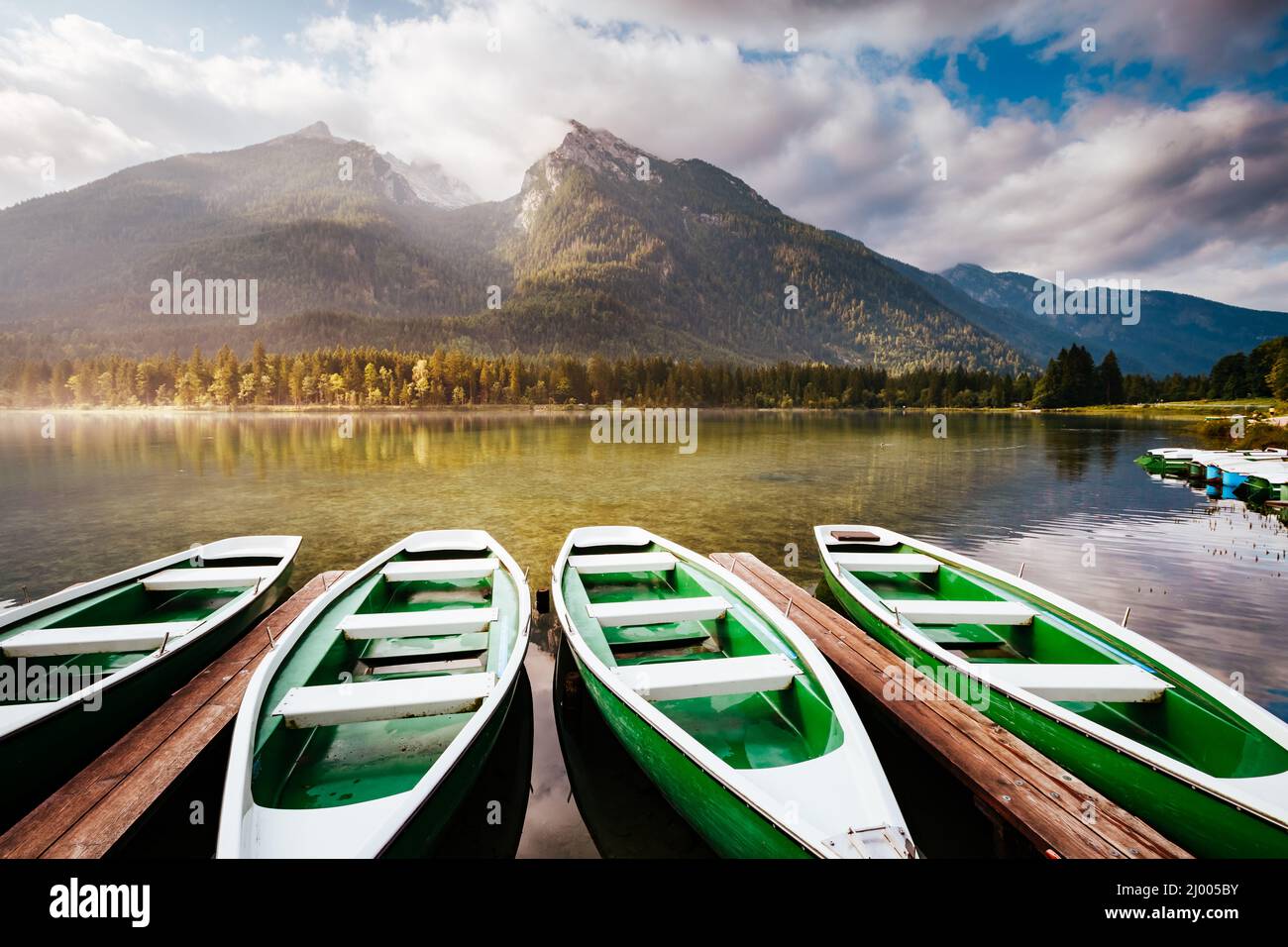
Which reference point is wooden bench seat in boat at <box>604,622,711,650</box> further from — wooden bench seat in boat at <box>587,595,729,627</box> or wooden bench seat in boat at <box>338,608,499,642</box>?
wooden bench seat in boat at <box>338,608,499,642</box>

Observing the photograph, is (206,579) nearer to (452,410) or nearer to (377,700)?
(377,700)

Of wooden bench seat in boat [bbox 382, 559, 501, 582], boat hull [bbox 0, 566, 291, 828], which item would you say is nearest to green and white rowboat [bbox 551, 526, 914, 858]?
wooden bench seat in boat [bbox 382, 559, 501, 582]

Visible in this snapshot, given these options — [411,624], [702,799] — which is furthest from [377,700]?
[702,799]

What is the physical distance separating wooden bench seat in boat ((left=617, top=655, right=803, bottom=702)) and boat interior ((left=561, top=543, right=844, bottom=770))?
0.01m

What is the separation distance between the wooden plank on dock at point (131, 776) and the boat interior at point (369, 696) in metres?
1.03

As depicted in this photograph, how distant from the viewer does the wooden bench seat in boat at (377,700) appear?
6.16 m

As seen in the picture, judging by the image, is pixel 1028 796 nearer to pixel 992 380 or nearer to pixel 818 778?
pixel 818 778

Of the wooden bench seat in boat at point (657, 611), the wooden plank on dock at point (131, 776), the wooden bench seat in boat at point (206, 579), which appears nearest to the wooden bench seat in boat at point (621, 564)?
the wooden bench seat in boat at point (657, 611)

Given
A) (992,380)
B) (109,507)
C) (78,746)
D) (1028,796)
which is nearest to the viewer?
(1028,796)

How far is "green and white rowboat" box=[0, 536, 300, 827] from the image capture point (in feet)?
19.0

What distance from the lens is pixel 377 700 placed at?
6270 mm
